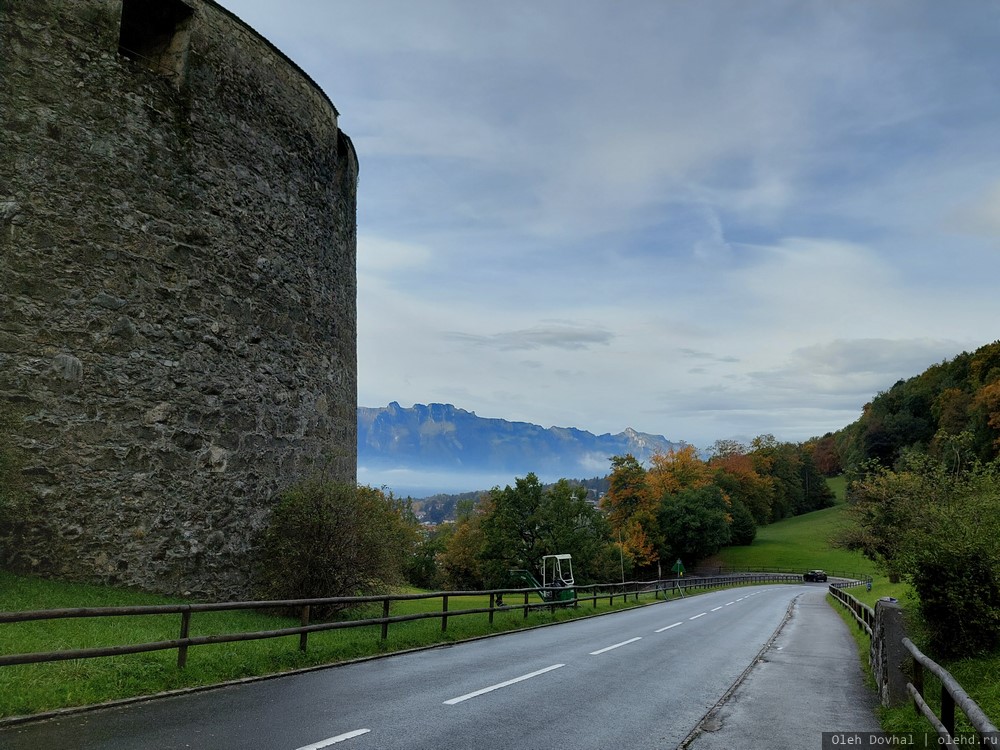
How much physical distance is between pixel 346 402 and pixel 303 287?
13.7 feet

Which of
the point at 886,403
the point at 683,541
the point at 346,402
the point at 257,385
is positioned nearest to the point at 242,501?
the point at 257,385

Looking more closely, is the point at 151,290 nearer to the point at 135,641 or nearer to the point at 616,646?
the point at 135,641

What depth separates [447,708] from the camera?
845 cm

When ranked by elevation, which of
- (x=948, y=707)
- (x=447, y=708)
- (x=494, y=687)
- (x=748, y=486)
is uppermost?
(x=748, y=486)

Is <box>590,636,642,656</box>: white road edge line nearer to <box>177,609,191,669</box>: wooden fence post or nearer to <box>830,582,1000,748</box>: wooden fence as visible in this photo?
<box>830,582,1000,748</box>: wooden fence

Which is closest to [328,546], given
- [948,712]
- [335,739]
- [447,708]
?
[447,708]

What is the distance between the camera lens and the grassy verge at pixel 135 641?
8070 mm

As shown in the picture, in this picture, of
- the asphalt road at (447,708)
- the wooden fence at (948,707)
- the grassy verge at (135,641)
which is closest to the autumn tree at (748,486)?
the grassy verge at (135,641)

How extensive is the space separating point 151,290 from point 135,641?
8.04 meters

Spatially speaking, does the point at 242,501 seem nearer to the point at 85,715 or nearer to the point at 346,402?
the point at 346,402

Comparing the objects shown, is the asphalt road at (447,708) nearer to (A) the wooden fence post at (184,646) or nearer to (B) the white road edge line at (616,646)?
(B) the white road edge line at (616,646)

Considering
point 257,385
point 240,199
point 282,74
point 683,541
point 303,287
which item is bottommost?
point 683,541

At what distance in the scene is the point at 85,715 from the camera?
7371 millimetres

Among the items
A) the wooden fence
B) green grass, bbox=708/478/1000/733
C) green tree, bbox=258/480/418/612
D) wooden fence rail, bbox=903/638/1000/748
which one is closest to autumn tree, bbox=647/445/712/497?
green grass, bbox=708/478/1000/733
